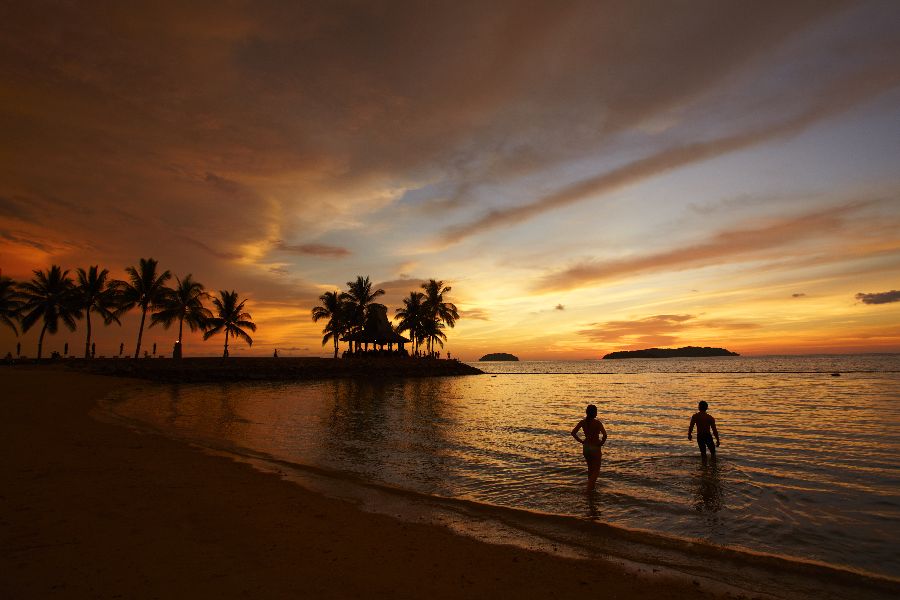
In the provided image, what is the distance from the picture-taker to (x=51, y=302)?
4916 centimetres

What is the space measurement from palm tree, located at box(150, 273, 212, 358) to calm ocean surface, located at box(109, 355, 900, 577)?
1114 inches

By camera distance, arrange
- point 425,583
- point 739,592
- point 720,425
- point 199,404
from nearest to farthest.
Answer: point 425,583 → point 739,592 → point 720,425 → point 199,404

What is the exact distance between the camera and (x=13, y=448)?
10758 mm

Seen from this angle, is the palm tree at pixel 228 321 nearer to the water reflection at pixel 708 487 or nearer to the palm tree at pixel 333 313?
the palm tree at pixel 333 313

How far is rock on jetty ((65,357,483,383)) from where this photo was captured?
43.7 metres

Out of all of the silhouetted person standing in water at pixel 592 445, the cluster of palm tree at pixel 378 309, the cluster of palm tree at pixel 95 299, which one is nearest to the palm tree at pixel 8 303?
the cluster of palm tree at pixel 95 299

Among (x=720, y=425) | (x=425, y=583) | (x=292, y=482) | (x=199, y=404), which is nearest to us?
(x=425, y=583)

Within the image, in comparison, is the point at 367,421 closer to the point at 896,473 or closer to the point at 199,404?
the point at 199,404

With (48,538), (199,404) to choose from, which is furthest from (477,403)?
(48,538)

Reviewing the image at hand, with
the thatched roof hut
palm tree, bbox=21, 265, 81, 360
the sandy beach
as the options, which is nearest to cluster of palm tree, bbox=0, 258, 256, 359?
palm tree, bbox=21, 265, 81, 360

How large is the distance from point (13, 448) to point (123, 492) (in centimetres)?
548

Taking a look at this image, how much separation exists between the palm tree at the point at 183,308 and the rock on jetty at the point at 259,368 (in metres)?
4.73

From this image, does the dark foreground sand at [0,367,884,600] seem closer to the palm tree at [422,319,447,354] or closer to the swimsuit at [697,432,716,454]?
the swimsuit at [697,432,716,454]

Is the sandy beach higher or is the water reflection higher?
the sandy beach
